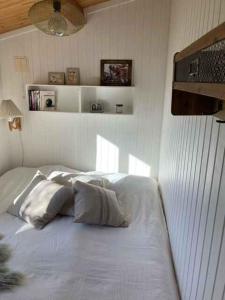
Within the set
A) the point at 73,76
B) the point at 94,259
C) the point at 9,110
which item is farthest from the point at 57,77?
the point at 94,259

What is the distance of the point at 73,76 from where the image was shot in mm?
2719

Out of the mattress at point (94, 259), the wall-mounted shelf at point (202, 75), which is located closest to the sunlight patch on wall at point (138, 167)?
the mattress at point (94, 259)

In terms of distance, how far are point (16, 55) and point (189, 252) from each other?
264 centimetres

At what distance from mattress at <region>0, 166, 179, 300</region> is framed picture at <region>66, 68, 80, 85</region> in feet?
4.64

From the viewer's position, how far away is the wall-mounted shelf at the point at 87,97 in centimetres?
276

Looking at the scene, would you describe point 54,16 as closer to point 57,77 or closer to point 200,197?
point 57,77

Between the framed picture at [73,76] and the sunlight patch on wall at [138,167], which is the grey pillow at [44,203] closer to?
the sunlight patch on wall at [138,167]

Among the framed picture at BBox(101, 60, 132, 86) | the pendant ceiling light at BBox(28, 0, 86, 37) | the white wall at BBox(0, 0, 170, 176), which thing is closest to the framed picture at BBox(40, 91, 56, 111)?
the white wall at BBox(0, 0, 170, 176)

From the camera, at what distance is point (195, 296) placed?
3.48ft

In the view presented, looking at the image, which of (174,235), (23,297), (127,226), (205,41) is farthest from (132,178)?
(205,41)

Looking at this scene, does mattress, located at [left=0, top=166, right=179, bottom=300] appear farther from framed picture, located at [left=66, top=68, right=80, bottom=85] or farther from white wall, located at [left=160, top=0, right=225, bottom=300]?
framed picture, located at [left=66, top=68, right=80, bottom=85]

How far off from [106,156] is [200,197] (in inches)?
77.8

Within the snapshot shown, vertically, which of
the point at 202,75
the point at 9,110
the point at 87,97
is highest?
the point at 202,75

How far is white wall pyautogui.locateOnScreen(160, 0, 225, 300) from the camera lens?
2.69 ft
